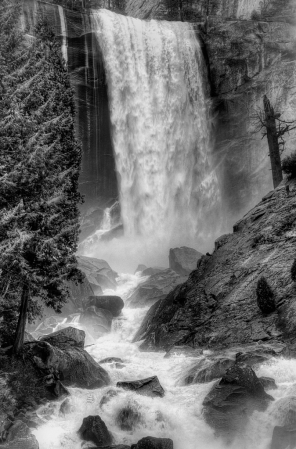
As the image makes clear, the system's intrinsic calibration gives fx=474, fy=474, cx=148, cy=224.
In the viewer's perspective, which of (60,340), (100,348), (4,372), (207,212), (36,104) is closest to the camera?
(4,372)

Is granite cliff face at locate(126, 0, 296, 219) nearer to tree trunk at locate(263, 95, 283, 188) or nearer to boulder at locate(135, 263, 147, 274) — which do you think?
boulder at locate(135, 263, 147, 274)

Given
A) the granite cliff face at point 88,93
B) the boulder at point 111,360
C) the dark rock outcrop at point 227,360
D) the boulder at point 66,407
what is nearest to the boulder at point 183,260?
the granite cliff face at point 88,93

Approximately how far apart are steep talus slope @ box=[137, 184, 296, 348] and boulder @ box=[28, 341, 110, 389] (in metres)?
4.96

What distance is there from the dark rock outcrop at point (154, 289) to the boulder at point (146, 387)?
14.3m

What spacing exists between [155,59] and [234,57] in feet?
26.7

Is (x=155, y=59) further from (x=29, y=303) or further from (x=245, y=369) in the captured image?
(x=245, y=369)

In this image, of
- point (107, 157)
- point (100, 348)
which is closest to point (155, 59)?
point (107, 157)

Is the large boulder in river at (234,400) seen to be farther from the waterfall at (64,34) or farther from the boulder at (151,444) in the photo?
the waterfall at (64,34)

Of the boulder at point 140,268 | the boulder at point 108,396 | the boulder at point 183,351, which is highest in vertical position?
the boulder at point 108,396

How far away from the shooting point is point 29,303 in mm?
17016

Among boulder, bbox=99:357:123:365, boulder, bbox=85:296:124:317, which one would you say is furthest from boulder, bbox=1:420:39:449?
boulder, bbox=85:296:124:317

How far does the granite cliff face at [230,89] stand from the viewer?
47188 millimetres

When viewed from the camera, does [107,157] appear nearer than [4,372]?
No

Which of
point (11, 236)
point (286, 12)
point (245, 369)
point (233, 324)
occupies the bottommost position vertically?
point (233, 324)
